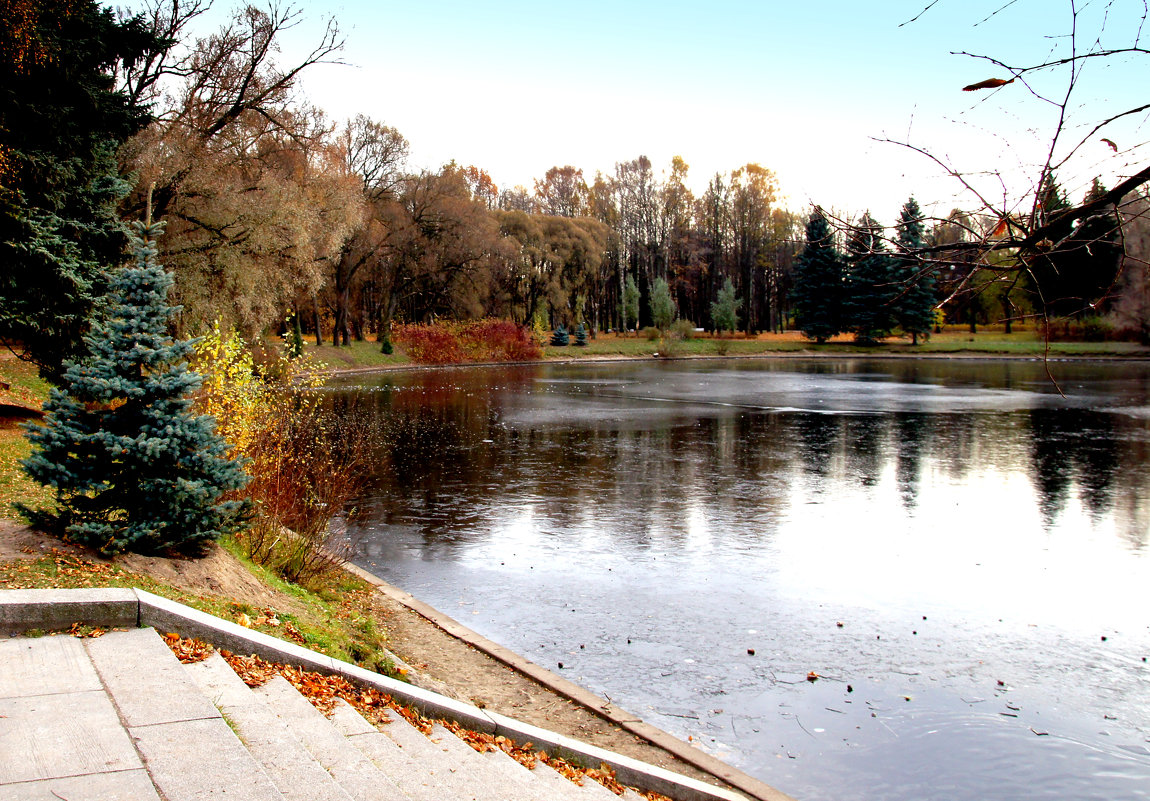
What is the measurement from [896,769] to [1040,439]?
17830 millimetres

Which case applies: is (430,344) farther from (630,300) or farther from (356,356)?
(630,300)

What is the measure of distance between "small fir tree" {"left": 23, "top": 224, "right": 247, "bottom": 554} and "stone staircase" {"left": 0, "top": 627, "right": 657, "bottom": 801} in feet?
5.10

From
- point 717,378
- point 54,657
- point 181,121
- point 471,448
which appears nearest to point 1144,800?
point 54,657

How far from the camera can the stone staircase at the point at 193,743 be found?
11.8 ft

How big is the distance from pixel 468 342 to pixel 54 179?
4206 centimetres

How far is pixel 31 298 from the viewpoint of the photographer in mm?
15336

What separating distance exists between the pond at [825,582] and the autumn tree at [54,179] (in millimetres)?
6610

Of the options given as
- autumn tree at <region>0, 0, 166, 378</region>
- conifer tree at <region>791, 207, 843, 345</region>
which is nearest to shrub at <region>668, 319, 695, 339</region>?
conifer tree at <region>791, 207, 843, 345</region>

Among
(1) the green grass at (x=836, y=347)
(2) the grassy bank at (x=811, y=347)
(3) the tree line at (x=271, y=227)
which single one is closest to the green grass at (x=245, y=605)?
(3) the tree line at (x=271, y=227)

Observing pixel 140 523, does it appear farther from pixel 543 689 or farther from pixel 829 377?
pixel 829 377

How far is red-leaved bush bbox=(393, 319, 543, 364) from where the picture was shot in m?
55.4

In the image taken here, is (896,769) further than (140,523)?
No

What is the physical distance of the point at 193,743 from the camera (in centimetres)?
392

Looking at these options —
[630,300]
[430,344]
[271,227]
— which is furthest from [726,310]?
[271,227]
